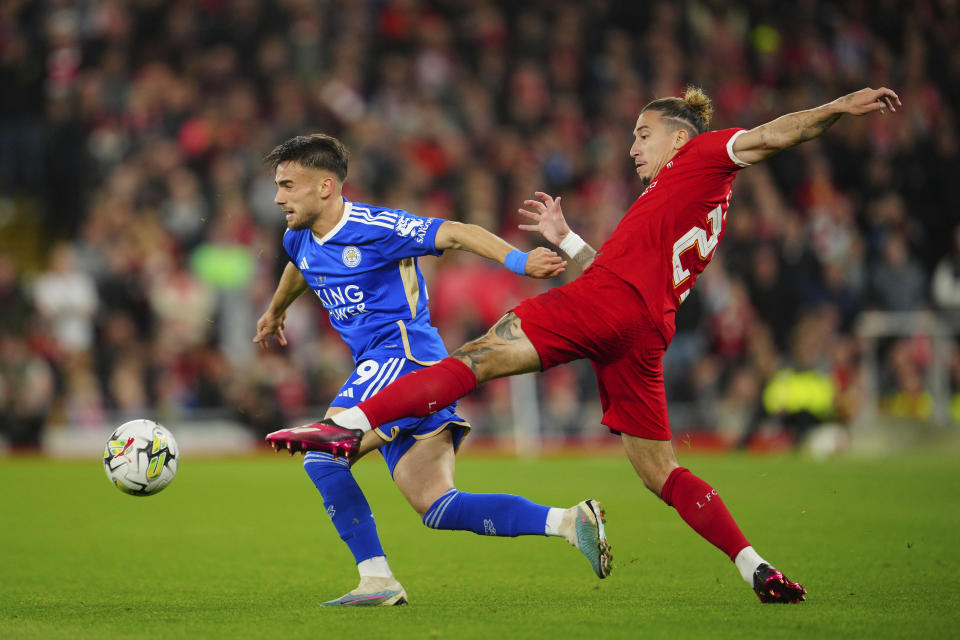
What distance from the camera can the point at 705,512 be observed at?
18.4 feet

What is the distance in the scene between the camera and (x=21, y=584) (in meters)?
6.40

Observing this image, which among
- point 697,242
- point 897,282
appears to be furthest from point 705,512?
point 897,282

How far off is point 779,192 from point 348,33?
664 centimetres

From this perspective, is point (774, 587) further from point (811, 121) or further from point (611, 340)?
point (811, 121)

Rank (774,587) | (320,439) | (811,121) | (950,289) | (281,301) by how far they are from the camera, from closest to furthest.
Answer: (320,439) → (811,121) → (774,587) → (281,301) → (950,289)

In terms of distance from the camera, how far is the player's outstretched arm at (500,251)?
5.29 m

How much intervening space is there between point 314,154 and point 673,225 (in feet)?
5.51

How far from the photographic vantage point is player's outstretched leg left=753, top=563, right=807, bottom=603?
5.41 meters

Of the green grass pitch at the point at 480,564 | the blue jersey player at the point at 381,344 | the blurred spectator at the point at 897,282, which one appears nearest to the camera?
the green grass pitch at the point at 480,564

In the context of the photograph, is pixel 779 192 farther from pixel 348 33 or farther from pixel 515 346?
pixel 515 346

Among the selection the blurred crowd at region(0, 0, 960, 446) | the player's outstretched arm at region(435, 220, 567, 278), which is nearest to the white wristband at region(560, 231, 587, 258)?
the player's outstretched arm at region(435, 220, 567, 278)

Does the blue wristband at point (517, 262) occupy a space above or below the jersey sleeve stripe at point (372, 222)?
below

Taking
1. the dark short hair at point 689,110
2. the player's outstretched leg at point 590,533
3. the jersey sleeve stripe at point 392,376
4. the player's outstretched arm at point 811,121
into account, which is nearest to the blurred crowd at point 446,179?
the dark short hair at point 689,110

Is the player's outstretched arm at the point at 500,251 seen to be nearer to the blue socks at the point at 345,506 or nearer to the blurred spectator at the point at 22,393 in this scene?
the blue socks at the point at 345,506
